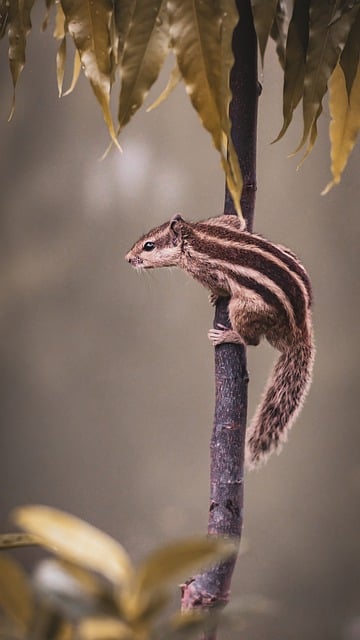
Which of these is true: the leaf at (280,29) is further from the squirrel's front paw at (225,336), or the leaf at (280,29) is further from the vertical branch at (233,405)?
the squirrel's front paw at (225,336)

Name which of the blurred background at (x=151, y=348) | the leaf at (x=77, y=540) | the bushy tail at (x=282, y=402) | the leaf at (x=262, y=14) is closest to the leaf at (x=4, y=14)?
the leaf at (x=262, y=14)

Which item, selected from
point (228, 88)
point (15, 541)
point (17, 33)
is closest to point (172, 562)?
point (15, 541)

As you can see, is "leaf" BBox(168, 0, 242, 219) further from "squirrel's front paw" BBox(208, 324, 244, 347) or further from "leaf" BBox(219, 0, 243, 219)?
"squirrel's front paw" BBox(208, 324, 244, 347)

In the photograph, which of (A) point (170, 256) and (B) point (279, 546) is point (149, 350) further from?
(A) point (170, 256)

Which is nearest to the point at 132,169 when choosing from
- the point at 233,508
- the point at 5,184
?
the point at 5,184

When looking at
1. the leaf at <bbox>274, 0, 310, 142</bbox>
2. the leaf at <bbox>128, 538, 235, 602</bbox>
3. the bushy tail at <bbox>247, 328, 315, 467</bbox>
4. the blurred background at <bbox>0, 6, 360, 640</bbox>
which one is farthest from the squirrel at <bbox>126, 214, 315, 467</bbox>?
the blurred background at <bbox>0, 6, 360, 640</bbox>

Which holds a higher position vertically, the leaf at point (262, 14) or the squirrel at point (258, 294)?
the leaf at point (262, 14)
